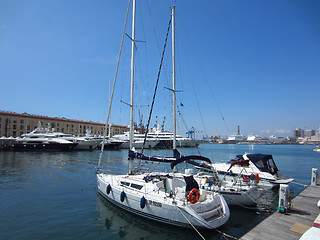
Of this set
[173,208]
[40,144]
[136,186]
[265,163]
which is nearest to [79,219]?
[136,186]

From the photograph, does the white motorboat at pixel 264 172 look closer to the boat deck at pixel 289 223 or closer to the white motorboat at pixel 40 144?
the boat deck at pixel 289 223

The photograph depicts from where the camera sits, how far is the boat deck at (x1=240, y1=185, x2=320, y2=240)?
7.33m

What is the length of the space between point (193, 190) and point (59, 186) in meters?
14.0

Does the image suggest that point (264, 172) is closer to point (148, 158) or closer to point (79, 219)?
point (148, 158)

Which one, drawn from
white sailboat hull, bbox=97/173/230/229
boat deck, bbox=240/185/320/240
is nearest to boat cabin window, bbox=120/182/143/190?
white sailboat hull, bbox=97/173/230/229

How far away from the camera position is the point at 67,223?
1058 cm

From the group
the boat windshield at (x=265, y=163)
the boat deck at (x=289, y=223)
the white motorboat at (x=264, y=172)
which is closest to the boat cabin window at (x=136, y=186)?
the boat deck at (x=289, y=223)

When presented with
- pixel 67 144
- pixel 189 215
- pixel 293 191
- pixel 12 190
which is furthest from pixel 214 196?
pixel 67 144

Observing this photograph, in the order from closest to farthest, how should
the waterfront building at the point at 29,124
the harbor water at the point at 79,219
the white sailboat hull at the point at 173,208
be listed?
the white sailboat hull at the point at 173,208
the harbor water at the point at 79,219
the waterfront building at the point at 29,124

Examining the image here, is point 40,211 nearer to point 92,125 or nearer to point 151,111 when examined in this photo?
point 151,111

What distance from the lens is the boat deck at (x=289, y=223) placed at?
7334mm

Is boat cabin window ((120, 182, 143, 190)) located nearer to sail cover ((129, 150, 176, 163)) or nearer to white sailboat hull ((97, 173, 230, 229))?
white sailboat hull ((97, 173, 230, 229))

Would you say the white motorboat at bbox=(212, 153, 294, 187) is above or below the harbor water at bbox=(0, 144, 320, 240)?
above

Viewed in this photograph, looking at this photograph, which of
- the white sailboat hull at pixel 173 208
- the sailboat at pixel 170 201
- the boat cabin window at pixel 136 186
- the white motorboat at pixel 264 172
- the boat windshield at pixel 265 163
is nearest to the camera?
the white sailboat hull at pixel 173 208
